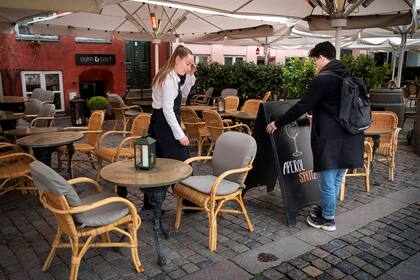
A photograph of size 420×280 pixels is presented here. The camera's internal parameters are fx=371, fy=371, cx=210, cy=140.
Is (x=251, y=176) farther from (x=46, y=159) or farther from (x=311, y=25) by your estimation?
(x=311, y=25)

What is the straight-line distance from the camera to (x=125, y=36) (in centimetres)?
996

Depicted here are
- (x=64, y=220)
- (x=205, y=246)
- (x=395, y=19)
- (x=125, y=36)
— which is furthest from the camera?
(x=125, y=36)

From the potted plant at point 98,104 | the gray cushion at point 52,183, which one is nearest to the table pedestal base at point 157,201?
the gray cushion at point 52,183

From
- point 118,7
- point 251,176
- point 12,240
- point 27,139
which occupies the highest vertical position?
point 118,7

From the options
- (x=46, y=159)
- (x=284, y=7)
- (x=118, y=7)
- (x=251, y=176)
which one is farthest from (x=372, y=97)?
(x=46, y=159)

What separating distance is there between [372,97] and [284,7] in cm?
340

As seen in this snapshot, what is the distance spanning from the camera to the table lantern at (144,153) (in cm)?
328

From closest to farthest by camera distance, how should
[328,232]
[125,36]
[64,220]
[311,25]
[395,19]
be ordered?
1. [64,220]
2. [328,232]
3. [395,19]
4. [311,25]
5. [125,36]

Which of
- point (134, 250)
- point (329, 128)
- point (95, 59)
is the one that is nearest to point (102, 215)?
point (134, 250)

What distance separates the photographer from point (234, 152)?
3852 mm

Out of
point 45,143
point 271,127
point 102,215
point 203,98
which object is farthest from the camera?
point 203,98

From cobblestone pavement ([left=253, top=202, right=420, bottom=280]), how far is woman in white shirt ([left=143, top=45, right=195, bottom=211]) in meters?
1.59

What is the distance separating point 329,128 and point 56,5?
10.4 ft

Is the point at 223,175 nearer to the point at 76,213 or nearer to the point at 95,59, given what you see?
the point at 76,213
